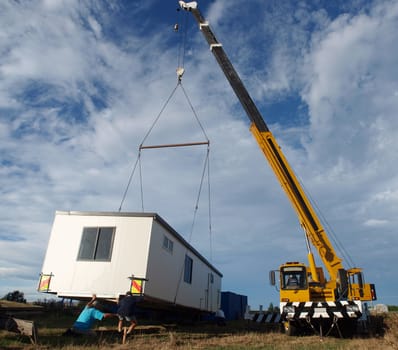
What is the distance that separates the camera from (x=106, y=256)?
10805 millimetres

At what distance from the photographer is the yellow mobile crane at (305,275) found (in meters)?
10.4

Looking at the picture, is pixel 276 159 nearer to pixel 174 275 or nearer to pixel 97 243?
pixel 174 275

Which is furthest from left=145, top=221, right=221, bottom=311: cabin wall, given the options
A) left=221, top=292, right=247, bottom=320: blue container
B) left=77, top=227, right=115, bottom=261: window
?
left=221, top=292, right=247, bottom=320: blue container

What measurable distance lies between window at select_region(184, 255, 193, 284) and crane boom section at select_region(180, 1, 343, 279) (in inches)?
223

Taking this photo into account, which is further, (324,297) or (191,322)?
(191,322)

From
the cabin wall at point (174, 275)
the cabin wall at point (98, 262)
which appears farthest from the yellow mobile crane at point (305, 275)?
the cabin wall at point (98, 262)

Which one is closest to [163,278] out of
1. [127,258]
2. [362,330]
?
[127,258]

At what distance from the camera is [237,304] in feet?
99.1

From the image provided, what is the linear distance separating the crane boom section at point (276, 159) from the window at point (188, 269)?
5668 millimetres

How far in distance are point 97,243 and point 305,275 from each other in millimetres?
6830

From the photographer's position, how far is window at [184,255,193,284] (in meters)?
14.9

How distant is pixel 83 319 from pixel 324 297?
24.5 feet

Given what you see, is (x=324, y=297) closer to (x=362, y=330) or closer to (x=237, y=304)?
(x=362, y=330)

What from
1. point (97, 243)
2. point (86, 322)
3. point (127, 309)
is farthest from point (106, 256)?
point (127, 309)
